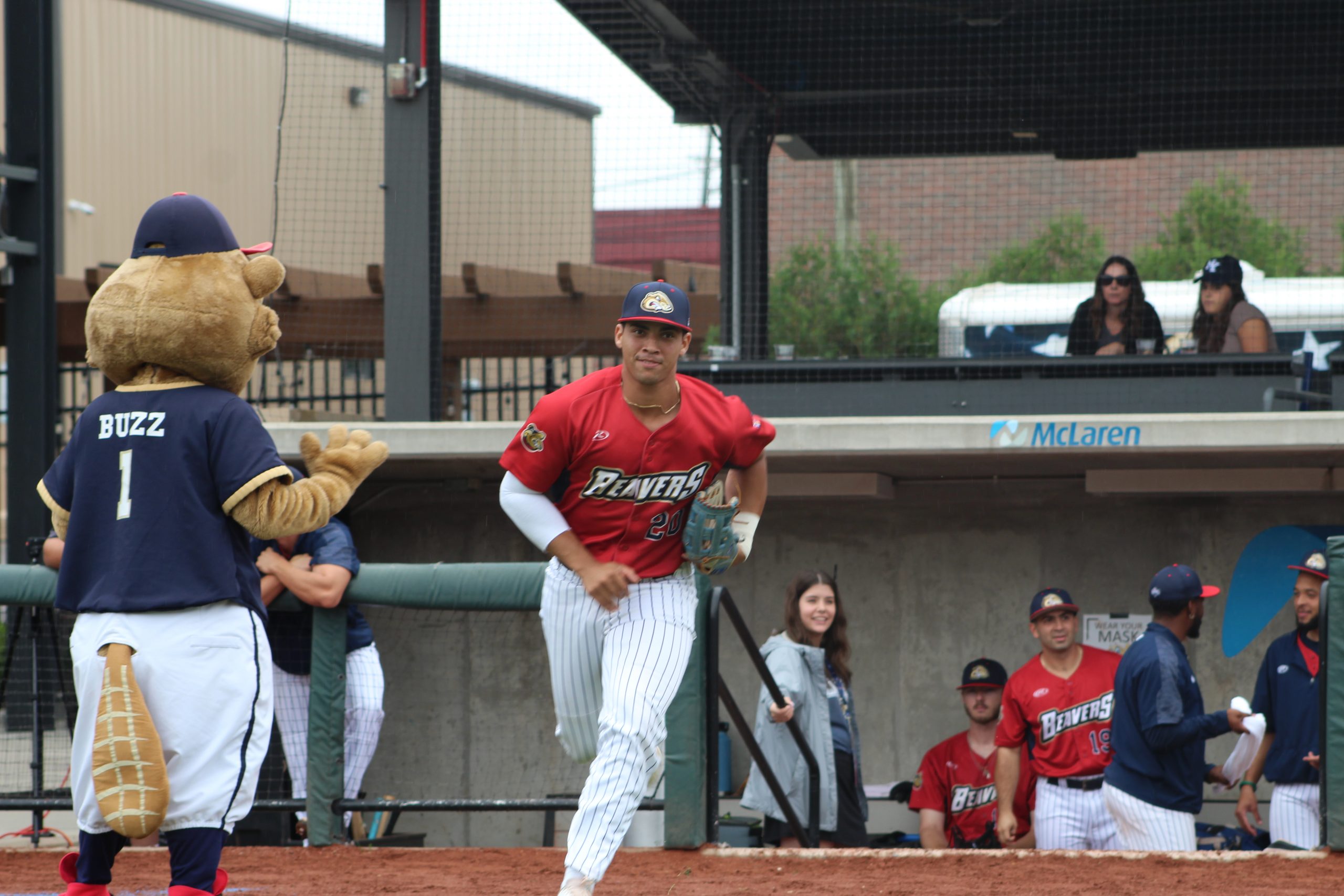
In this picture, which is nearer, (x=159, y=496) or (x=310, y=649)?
(x=159, y=496)

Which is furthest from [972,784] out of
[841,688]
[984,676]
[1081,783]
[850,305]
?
[850,305]

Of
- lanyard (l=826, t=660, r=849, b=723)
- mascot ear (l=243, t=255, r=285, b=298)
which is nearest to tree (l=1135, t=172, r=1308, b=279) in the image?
lanyard (l=826, t=660, r=849, b=723)

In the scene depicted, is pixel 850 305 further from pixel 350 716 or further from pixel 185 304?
pixel 185 304

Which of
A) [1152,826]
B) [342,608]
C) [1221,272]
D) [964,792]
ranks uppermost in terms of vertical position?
[1221,272]

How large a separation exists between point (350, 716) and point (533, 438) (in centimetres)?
255

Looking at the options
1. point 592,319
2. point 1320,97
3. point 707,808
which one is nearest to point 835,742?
point 707,808

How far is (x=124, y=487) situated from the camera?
3.60 m

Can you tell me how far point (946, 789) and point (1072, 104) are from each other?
205 inches

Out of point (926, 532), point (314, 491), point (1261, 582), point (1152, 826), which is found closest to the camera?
point (314, 491)

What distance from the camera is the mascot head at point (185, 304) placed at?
3.72m

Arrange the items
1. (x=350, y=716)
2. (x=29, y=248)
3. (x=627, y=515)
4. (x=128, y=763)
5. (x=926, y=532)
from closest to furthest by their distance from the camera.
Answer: (x=128, y=763) → (x=627, y=515) → (x=350, y=716) → (x=926, y=532) → (x=29, y=248)

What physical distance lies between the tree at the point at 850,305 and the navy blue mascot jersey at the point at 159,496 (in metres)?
6.22

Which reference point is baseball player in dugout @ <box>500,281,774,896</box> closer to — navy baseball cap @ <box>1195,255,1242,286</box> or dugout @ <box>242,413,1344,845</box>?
dugout @ <box>242,413,1344,845</box>

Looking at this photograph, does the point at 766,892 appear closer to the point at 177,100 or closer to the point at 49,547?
the point at 49,547
